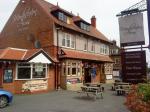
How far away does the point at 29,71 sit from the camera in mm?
21344

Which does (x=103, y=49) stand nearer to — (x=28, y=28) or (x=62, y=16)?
(x=62, y=16)

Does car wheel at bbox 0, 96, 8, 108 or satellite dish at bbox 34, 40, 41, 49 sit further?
satellite dish at bbox 34, 40, 41, 49

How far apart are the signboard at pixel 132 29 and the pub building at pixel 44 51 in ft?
40.5

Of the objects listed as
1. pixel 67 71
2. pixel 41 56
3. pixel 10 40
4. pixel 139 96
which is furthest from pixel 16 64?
pixel 139 96

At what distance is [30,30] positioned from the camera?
27375 mm

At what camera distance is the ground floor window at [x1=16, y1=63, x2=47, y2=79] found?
20875 millimetres

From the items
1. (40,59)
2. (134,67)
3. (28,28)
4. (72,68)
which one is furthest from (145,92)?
(28,28)

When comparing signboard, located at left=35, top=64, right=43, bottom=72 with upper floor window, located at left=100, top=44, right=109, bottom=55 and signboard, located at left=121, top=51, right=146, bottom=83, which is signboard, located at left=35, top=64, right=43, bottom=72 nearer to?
signboard, located at left=121, top=51, right=146, bottom=83

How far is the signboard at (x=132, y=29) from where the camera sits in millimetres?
9578

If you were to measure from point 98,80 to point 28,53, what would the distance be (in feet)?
49.5

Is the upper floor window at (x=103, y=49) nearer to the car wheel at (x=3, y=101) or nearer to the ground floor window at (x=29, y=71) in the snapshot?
the ground floor window at (x=29, y=71)

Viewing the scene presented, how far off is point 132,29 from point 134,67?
5.84ft

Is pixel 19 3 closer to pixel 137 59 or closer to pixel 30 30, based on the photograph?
pixel 30 30

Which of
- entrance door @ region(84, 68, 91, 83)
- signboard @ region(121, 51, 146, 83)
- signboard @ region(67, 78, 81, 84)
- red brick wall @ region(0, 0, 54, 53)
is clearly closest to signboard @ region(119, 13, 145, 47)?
signboard @ region(121, 51, 146, 83)
